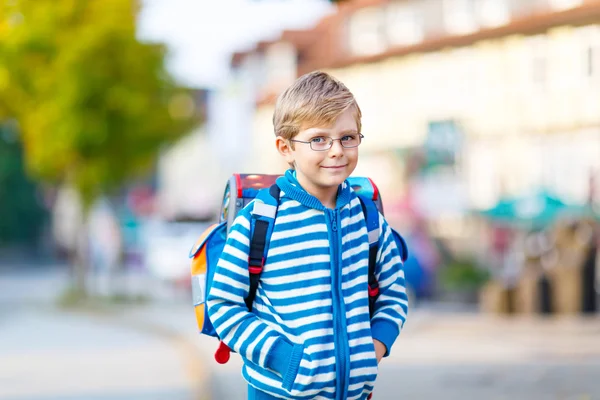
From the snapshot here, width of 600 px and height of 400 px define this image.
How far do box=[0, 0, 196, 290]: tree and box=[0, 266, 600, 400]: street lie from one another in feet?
17.9

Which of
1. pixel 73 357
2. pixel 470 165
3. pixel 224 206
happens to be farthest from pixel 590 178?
pixel 224 206

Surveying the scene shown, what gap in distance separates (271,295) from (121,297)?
18.0 meters

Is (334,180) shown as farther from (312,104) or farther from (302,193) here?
(312,104)

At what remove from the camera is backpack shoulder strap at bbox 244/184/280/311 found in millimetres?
2752

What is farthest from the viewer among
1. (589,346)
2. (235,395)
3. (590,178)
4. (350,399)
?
(590,178)

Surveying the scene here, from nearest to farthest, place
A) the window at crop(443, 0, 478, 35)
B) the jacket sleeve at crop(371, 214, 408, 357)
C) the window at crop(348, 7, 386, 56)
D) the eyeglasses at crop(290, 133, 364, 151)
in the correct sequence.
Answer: the eyeglasses at crop(290, 133, 364, 151) → the jacket sleeve at crop(371, 214, 408, 357) → the window at crop(443, 0, 478, 35) → the window at crop(348, 7, 386, 56)

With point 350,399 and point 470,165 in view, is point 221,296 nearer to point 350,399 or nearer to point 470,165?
point 350,399

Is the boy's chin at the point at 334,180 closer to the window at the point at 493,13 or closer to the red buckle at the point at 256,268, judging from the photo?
the red buckle at the point at 256,268

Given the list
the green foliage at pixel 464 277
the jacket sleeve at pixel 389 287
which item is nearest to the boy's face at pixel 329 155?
the jacket sleeve at pixel 389 287

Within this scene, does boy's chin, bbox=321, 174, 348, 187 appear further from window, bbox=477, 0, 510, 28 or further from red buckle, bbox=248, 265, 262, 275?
window, bbox=477, 0, 510, 28

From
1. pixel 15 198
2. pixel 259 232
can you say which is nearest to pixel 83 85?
pixel 259 232

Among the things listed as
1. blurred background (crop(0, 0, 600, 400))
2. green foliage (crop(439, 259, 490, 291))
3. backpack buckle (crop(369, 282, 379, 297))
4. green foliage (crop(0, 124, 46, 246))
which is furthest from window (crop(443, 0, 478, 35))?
backpack buckle (crop(369, 282, 379, 297))

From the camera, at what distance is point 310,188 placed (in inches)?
112

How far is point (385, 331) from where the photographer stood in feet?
9.38
